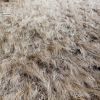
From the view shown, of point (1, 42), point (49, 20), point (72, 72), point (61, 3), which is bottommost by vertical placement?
point (72, 72)

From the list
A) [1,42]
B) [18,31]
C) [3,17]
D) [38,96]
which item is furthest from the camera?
[3,17]

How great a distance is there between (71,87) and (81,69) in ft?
0.77

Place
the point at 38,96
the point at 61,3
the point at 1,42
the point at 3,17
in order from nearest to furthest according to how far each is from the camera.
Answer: the point at 38,96, the point at 1,42, the point at 3,17, the point at 61,3

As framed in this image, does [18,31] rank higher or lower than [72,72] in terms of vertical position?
higher

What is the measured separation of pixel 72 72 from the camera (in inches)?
61.9

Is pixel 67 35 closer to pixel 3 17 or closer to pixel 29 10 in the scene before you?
pixel 29 10

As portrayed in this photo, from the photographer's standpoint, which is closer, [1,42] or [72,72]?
[72,72]

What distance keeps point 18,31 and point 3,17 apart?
34 cm

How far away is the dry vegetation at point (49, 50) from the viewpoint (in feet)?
4.71

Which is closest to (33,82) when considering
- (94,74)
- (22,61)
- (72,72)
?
(22,61)

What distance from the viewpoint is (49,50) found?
1.77 meters

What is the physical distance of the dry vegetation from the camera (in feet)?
4.71

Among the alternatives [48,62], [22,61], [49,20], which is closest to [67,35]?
[49,20]

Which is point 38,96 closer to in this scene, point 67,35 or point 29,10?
point 67,35
